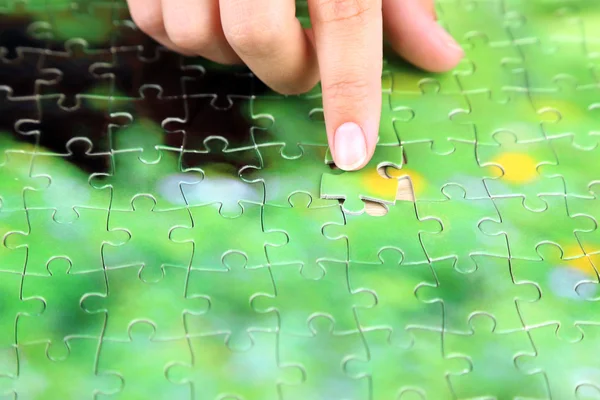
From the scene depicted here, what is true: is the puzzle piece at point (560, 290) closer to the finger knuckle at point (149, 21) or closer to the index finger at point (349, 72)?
the index finger at point (349, 72)

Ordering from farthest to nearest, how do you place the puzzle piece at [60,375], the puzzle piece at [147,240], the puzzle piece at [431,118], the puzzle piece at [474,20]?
the puzzle piece at [474,20] < the puzzle piece at [431,118] < the puzzle piece at [147,240] < the puzzle piece at [60,375]

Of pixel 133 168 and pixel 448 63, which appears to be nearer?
pixel 133 168

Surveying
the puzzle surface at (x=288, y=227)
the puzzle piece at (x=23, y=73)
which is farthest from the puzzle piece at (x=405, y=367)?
the puzzle piece at (x=23, y=73)

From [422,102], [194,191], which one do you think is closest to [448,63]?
[422,102]

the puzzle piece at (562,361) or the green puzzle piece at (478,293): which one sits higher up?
the green puzzle piece at (478,293)

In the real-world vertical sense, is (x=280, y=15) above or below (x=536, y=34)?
above

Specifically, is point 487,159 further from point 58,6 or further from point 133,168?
point 58,6

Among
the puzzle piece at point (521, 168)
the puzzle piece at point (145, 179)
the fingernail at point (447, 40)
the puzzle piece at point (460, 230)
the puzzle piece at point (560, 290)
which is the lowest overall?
the puzzle piece at point (560, 290)
